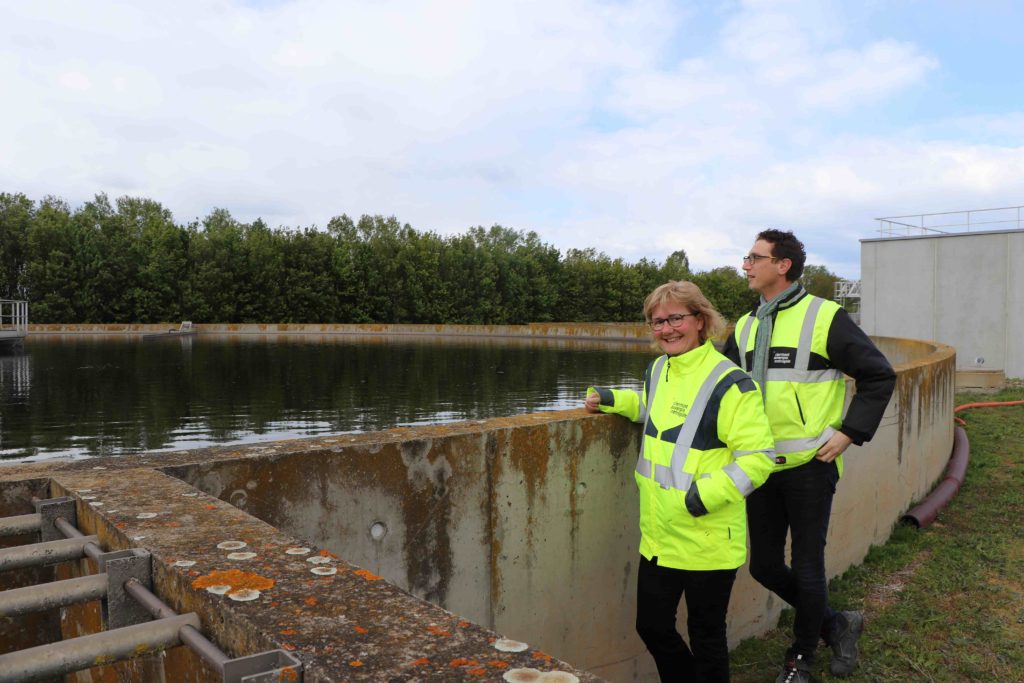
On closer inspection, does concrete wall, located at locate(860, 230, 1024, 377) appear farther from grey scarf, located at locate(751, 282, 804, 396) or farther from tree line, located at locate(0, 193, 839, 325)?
tree line, located at locate(0, 193, 839, 325)

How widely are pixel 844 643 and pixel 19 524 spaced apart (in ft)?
14.1

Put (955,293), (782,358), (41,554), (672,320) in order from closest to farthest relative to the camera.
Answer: (41,554) → (672,320) → (782,358) → (955,293)

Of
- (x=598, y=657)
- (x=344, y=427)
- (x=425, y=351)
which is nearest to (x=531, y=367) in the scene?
(x=425, y=351)

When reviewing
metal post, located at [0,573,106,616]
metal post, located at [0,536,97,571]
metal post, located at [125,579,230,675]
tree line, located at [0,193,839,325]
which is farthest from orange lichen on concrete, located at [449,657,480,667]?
tree line, located at [0,193,839,325]

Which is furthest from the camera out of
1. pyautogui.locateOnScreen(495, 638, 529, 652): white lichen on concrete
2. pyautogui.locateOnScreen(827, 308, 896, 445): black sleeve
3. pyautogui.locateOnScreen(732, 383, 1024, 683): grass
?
pyautogui.locateOnScreen(732, 383, 1024, 683): grass

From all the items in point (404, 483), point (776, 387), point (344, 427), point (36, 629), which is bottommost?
point (344, 427)

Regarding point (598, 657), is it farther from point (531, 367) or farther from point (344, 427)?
point (531, 367)

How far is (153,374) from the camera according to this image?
109ft

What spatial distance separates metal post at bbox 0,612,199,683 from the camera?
1.84 m

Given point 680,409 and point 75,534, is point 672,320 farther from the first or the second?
point 75,534

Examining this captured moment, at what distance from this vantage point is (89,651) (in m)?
1.94

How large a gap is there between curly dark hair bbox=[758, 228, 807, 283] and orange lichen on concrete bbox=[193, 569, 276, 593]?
9.86 feet

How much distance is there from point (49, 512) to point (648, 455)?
99.1 inches

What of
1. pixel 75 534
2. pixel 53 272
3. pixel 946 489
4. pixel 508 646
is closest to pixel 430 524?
pixel 75 534
